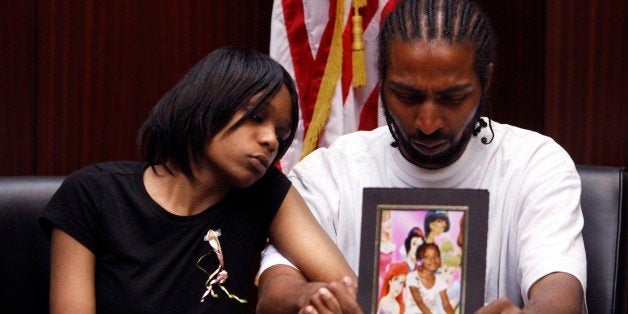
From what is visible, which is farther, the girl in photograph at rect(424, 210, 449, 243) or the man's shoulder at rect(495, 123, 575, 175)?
the man's shoulder at rect(495, 123, 575, 175)

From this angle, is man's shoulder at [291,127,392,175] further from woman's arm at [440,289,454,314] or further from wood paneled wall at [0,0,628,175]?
wood paneled wall at [0,0,628,175]

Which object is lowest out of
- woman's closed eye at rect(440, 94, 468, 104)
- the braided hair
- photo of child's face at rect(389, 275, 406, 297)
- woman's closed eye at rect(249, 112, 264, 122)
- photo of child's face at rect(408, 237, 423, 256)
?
photo of child's face at rect(389, 275, 406, 297)

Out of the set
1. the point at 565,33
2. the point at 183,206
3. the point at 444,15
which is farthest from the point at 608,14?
the point at 183,206

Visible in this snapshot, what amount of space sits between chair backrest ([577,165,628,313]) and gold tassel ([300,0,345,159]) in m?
1.00

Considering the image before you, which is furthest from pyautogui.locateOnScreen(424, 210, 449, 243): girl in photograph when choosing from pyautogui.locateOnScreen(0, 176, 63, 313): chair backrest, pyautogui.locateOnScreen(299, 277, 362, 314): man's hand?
pyautogui.locateOnScreen(0, 176, 63, 313): chair backrest

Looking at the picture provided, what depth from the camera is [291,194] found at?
1.77 m

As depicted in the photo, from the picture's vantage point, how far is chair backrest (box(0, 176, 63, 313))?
1.74 meters

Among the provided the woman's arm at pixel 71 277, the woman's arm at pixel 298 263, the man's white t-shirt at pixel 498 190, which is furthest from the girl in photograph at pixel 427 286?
the woman's arm at pixel 71 277

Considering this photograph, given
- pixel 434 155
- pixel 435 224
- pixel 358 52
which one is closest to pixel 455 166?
pixel 434 155

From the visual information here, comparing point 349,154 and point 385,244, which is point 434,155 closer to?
point 349,154

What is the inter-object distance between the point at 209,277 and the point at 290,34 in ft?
3.82

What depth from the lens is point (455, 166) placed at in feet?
5.75

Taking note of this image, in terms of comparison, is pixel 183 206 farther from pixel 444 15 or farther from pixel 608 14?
pixel 608 14

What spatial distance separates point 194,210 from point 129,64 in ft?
4.17
